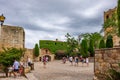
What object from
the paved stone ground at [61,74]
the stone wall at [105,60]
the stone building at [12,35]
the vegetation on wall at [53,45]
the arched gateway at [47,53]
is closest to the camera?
the stone wall at [105,60]

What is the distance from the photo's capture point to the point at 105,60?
11.0m

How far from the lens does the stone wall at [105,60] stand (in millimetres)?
10289

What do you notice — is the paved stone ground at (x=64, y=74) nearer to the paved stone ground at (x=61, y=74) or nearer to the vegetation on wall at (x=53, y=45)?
the paved stone ground at (x=61, y=74)

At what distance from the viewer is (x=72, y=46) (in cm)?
5866

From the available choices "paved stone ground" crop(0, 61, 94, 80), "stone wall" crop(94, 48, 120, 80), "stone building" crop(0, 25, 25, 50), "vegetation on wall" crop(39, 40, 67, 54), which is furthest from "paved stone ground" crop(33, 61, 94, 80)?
"vegetation on wall" crop(39, 40, 67, 54)

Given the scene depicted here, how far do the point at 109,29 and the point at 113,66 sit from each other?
882 centimetres

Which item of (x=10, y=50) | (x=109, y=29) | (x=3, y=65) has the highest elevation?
(x=109, y=29)

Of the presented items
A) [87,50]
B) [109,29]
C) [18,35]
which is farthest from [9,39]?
[109,29]

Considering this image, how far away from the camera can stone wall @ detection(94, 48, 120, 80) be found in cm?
1029

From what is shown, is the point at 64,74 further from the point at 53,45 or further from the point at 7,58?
the point at 53,45

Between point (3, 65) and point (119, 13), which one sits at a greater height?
point (119, 13)

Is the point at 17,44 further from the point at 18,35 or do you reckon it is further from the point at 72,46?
the point at 72,46

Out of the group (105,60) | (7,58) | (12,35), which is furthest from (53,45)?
(105,60)

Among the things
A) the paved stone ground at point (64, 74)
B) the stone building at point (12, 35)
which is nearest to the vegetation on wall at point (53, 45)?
the stone building at point (12, 35)
